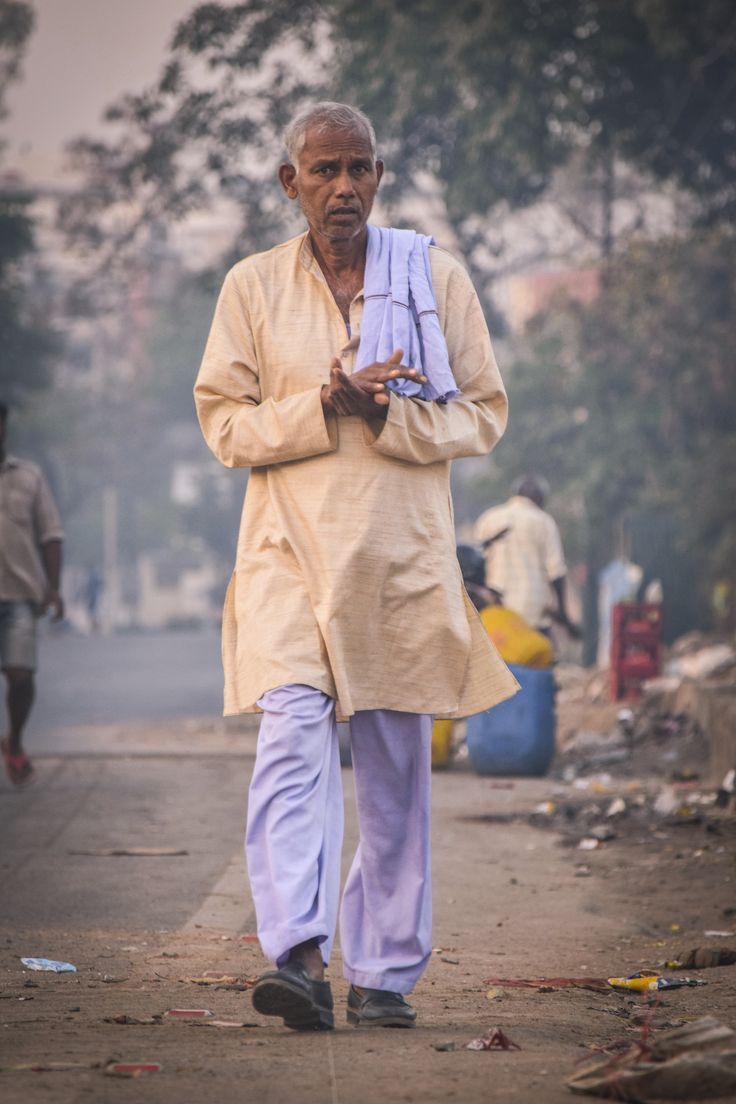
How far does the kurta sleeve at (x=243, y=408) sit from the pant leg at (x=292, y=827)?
54 cm

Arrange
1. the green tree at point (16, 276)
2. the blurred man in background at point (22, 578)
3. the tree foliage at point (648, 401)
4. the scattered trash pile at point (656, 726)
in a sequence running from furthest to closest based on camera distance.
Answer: the green tree at point (16, 276) → the tree foliage at point (648, 401) → the scattered trash pile at point (656, 726) → the blurred man in background at point (22, 578)

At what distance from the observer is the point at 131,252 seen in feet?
95.5

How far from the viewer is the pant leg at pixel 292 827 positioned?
3.76 meters

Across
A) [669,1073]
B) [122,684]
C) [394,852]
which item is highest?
[394,852]

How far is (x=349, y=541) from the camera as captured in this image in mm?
3955

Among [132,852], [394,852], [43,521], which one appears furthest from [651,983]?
[43,521]

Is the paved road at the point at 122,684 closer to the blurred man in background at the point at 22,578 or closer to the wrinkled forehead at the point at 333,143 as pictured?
the blurred man in background at the point at 22,578

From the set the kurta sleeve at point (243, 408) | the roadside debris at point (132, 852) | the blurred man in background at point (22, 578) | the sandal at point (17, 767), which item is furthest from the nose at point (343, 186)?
the sandal at point (17, 767)

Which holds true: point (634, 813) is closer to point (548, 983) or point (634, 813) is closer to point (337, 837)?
point (548, 983)

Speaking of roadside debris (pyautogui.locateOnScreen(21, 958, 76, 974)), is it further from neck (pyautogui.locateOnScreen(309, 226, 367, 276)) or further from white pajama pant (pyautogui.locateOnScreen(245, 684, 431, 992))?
neck (pyautogui.locateOnScreen(309, 226, 367, 276))

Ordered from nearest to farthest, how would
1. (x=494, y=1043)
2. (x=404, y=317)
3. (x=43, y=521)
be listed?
1. (x=494, y=1043)
2. (x=404, y=317)
3. (x=43, y=521)

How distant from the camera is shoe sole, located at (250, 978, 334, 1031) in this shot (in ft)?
11.9

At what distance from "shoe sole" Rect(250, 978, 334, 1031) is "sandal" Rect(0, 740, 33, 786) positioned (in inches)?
232

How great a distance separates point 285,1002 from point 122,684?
16.4 meters
